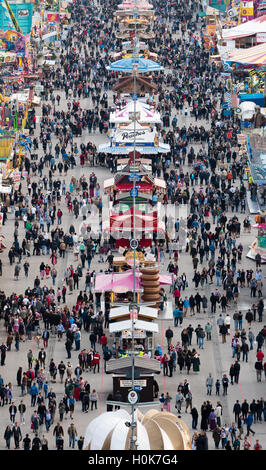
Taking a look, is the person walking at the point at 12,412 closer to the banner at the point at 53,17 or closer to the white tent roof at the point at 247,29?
the white tent roof at the point at 247,29

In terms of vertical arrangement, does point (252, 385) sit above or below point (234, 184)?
below

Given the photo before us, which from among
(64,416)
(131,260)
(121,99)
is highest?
(121,99)

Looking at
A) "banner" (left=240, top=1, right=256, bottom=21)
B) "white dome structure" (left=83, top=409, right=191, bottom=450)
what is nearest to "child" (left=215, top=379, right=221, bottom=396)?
"white dome structure" (left=83, top=409, right=191, bottom=450)

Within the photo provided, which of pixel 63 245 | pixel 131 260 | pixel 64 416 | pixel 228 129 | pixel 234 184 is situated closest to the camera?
pixel 64 416

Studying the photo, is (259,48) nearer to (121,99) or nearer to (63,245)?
(121,99)

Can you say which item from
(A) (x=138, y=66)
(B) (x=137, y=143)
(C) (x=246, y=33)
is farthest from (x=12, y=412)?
(C) (x=246, y=33)

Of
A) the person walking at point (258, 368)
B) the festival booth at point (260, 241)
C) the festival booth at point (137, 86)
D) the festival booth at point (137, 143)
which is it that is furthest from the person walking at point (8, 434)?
the festival booth at point (137, 86)

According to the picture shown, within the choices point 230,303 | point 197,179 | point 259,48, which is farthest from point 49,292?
point 259,48

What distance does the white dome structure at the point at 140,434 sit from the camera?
99.5ft

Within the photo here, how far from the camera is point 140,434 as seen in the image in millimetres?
30312

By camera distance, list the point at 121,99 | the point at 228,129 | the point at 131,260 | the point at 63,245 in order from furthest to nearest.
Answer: the point at 121,99, the point at 228,129, the point at 63,245, the point at 131,260

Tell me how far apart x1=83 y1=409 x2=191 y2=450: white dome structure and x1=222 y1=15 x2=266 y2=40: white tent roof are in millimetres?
70323

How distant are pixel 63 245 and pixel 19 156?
1576 centimetres

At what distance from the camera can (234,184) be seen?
74312mm
